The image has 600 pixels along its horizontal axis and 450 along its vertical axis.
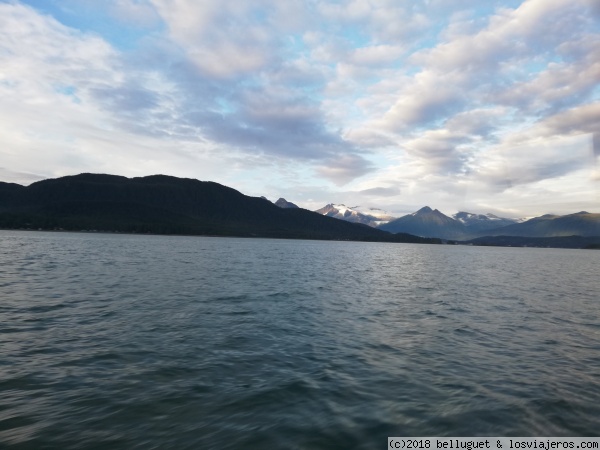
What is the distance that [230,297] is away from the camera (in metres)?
40.5

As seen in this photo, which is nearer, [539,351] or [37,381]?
[37,381]

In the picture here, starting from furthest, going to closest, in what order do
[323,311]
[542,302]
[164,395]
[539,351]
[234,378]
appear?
1. [542,302]
2. [323,311]
3. [539,351]
4. [234,378]
5. [164,395]

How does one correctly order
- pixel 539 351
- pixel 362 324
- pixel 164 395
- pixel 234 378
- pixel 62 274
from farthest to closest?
pixel 62 274
pixel 362 324
pixel 539 351
pixel 234 378
pixel 164 395

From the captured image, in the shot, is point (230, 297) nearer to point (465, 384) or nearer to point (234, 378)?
point (234, 378)

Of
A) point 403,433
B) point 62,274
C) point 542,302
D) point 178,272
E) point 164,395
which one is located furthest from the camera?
point 178,272

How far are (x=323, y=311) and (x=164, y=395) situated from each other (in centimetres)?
2120

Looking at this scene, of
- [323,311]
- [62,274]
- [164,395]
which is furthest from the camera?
[62,274]

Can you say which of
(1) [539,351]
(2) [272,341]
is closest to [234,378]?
(2) [272,341]

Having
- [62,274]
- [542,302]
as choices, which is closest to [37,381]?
[62,274]

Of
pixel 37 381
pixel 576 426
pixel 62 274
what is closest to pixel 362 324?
pixel 576 426

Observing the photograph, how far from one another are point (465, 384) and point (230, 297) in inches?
1105

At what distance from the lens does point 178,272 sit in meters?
62.7

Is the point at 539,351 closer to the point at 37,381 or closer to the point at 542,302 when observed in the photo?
the point at 542,302

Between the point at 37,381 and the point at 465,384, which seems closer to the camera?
the point at 37,381
